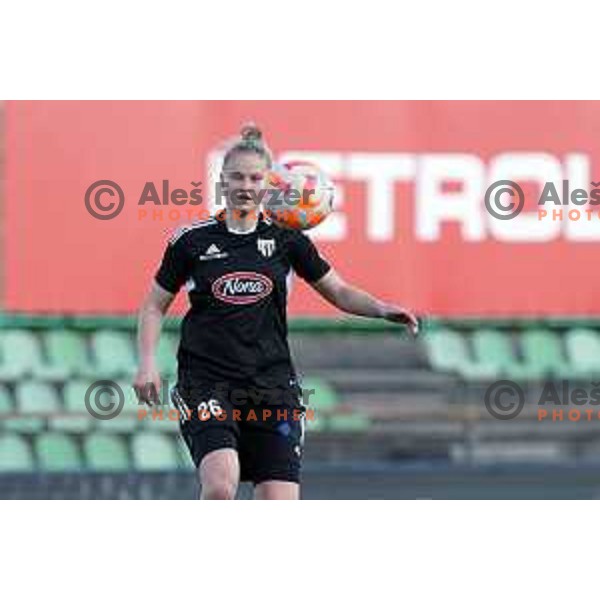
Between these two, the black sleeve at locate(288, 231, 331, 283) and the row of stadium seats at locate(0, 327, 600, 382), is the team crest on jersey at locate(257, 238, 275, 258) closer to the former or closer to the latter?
the black sleeve at locate(288, 231, 331, 283)

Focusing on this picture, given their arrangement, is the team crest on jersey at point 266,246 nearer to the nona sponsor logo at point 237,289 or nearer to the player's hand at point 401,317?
the nona sponsor logo at point 237,289

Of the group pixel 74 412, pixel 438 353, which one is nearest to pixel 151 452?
pixel 74 412

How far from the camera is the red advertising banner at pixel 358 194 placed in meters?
9.65

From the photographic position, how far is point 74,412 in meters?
9.87

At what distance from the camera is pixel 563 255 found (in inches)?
386

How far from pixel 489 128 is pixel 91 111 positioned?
2.17 metres

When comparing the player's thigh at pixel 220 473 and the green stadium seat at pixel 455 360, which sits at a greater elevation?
the green stadium seat at pixel 455 360

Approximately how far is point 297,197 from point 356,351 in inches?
92.7

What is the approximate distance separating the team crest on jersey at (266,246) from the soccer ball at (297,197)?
823mm

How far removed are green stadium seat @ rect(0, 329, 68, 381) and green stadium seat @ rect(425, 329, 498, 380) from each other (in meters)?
2.12

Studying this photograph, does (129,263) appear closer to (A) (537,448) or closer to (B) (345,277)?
(B) (345,277)

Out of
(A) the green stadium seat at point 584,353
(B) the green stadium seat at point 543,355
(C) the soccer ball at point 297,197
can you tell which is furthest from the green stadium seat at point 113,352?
(A) the green stadium seat at point 584,353

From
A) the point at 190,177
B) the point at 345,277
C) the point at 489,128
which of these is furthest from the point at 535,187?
the point at 190,177

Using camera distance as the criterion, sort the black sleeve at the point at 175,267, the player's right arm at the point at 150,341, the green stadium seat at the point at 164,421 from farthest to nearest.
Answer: the green stadium seat at the point at 164,421 < the black sleeve at the point at 175,267 < the player's right arm at the point at 150,341
